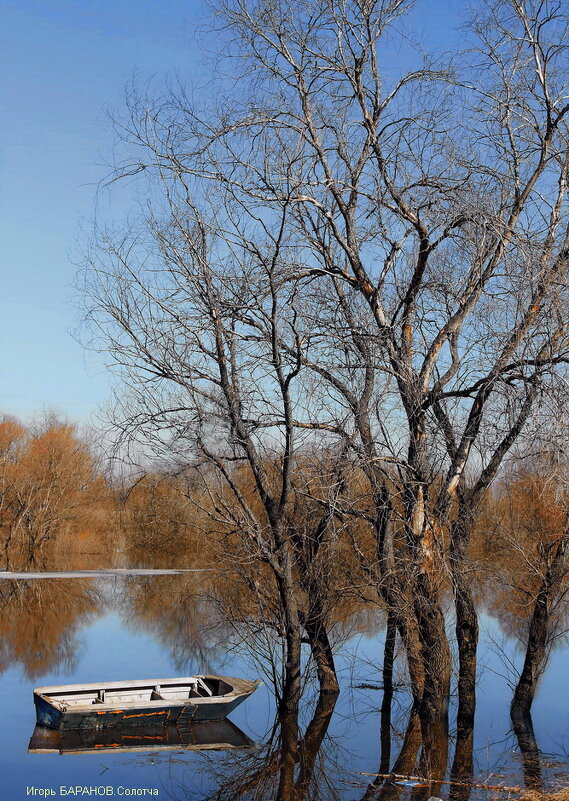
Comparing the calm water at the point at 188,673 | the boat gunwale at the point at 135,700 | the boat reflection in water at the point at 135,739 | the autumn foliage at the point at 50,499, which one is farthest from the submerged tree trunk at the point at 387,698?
the autumn foliage at the point at 50,499

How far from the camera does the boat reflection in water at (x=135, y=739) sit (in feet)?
32.8

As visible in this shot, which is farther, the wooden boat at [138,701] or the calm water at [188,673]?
the wooden boat at [138,701]

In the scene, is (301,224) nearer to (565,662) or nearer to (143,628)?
(565,662)

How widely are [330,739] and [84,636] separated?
8887 mm

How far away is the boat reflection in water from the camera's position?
9.99 meters

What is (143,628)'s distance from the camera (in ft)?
62.5

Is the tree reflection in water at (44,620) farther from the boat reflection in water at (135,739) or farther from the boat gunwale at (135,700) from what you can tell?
the boat reflection in water at (135,739)

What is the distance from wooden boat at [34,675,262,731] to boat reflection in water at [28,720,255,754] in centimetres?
8

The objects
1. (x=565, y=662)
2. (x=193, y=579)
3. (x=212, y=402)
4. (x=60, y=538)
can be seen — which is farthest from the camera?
(x=60, y=538)

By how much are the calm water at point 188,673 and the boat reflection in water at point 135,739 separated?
147 millimetres

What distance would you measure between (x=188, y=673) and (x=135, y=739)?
13.1 ft

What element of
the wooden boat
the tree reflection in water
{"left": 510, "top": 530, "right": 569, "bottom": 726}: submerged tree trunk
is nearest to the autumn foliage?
the tree reflection in water

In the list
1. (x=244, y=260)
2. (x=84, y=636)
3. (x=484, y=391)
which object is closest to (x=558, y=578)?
(x=484, y=391)

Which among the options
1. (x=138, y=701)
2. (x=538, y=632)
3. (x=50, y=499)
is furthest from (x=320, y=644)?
(x=50, y=499)
